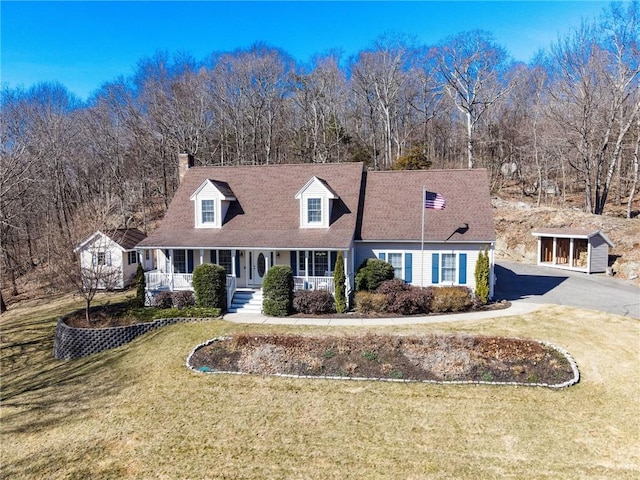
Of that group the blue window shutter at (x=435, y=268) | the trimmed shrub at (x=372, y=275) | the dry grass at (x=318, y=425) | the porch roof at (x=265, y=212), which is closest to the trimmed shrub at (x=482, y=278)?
the blue window shutter at (x=435, y=268)

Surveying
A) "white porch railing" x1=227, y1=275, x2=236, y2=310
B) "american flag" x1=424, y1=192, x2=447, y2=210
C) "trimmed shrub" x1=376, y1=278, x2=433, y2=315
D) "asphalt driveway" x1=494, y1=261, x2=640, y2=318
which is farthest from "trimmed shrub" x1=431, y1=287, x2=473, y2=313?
"white porch railing" x1=227, y1=275, x2=236, y2=310

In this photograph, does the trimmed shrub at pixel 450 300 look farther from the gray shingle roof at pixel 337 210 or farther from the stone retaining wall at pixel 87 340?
the stone retaining wall at pixel 87 340

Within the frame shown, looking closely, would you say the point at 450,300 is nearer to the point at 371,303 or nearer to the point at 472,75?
the point at 371,303

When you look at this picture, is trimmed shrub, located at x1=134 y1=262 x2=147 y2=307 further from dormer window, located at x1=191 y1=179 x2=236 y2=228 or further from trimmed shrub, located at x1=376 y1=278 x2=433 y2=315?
trimmed shrub, located at x1=376 y1=278 x2=433 y2=315

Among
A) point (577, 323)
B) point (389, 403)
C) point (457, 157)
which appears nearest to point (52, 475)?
point (389, 403)

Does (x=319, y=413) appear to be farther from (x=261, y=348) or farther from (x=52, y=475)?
(x=52, y=475)

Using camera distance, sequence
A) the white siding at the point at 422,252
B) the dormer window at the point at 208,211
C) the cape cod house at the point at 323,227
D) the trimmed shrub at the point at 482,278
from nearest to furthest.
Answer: the trimmed shrub at the point at 482,278, the white siding at the point at 422,252, the cape cod house at the point at 323,227, the dormer window at the point at 208,211

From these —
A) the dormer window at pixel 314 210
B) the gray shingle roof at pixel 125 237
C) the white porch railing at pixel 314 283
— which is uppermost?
the dormer window at pixel 314 210

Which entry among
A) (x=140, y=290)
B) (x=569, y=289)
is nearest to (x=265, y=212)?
(x=140, y=290)
